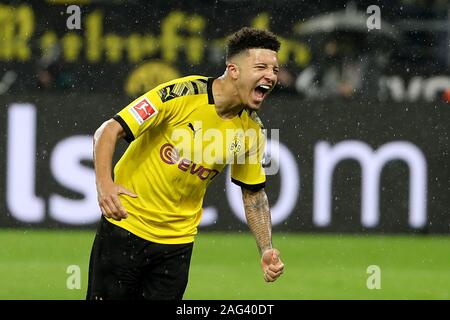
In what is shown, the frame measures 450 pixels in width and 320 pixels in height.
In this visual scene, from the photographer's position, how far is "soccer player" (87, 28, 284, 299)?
21.2 ft

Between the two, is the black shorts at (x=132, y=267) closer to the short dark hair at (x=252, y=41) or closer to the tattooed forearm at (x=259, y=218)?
the tattooed forearm at (x=259, y=218)

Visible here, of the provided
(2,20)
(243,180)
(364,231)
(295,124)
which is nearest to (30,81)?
(2,20)

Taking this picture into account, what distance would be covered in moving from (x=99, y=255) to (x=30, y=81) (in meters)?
6.59

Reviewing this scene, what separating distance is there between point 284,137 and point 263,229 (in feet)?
17.4

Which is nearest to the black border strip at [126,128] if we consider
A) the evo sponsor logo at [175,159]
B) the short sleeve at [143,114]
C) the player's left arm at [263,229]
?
the short sleeve at [143,114]

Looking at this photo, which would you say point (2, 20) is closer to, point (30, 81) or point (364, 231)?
point (30, 81)

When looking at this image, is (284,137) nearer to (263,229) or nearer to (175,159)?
(263,229)

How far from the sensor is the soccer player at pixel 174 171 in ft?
21.2

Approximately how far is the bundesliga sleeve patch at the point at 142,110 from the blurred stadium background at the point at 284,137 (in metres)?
3.30

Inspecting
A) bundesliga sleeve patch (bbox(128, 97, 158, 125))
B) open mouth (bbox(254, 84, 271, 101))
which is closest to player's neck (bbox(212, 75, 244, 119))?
open mouth (bbox(254, 84, 271, 101))

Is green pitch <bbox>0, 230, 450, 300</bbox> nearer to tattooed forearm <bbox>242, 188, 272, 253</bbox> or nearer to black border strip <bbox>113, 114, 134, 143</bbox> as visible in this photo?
tattooed forearm <bbox>242, 188, 272, 253</bbox>

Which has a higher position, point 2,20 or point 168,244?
point 2,20
